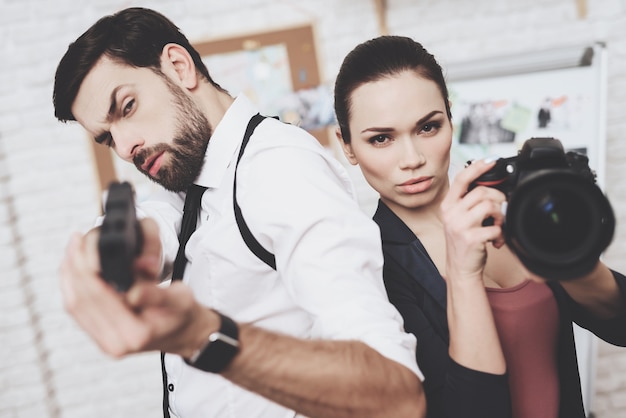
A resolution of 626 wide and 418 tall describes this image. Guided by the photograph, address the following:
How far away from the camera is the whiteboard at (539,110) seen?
5.14 feet

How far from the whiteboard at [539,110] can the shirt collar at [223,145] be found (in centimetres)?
96

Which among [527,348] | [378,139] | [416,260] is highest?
[378,139]

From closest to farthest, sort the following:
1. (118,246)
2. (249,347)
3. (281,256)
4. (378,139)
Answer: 1. (118,246)
2. (249,347)
3. (281,256)
4. (378,139)

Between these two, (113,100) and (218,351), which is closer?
(218,351)

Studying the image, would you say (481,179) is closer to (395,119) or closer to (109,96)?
(395,119)

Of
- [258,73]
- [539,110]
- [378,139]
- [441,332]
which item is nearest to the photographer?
[441,332]

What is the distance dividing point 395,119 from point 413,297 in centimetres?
A: 26

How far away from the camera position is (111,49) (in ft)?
2.72

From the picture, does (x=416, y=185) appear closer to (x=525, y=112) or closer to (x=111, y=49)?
(x=111, y=49)

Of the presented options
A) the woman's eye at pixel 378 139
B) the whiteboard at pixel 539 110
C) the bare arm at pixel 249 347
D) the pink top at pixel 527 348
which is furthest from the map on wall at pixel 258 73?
the bare arm at pixel 249 347

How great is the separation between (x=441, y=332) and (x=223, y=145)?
0.40 m

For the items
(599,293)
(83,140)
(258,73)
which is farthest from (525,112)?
(83,140)

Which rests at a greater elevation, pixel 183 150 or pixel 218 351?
pixel 183 150

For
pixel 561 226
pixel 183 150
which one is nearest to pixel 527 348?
pixel 561 226
